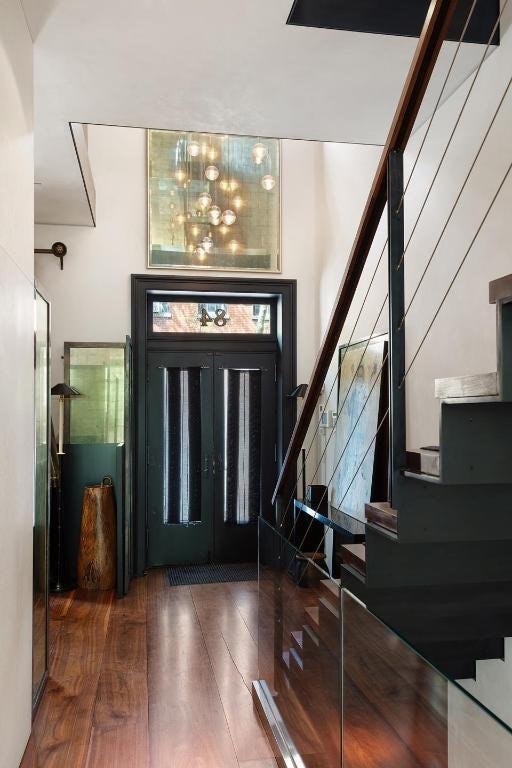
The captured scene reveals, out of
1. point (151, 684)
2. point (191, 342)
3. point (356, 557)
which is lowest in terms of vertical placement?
point (151, 684)

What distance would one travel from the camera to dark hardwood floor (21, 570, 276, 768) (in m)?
2.60

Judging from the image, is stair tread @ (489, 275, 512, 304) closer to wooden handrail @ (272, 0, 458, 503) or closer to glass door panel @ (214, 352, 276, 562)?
wooden handrail @ (272, 0, 458, 503)

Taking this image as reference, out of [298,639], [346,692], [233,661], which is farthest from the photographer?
[233,661]

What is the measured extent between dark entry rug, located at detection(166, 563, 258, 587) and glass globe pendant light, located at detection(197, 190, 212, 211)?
3.14 metres

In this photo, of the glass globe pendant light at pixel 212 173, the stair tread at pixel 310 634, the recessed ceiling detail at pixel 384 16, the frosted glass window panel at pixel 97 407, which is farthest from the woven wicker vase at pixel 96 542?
the recessed ceiling detail at pixel 384 16

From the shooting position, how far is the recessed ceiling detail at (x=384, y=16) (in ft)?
8.33

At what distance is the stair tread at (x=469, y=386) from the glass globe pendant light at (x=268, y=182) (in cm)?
454

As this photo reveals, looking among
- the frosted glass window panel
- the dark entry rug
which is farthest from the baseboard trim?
the frosted glass window panel

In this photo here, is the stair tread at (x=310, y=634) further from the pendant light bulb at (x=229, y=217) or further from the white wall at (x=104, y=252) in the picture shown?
the pendant light bulb at (x=229, y=217)

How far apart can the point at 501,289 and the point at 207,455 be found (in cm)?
455

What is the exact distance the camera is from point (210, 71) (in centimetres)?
294

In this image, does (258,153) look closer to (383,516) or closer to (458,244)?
(458,244)

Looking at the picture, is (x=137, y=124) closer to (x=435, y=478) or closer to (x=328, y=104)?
(x=328, y=104)

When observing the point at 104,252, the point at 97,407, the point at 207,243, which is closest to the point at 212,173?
the point at 207,243
